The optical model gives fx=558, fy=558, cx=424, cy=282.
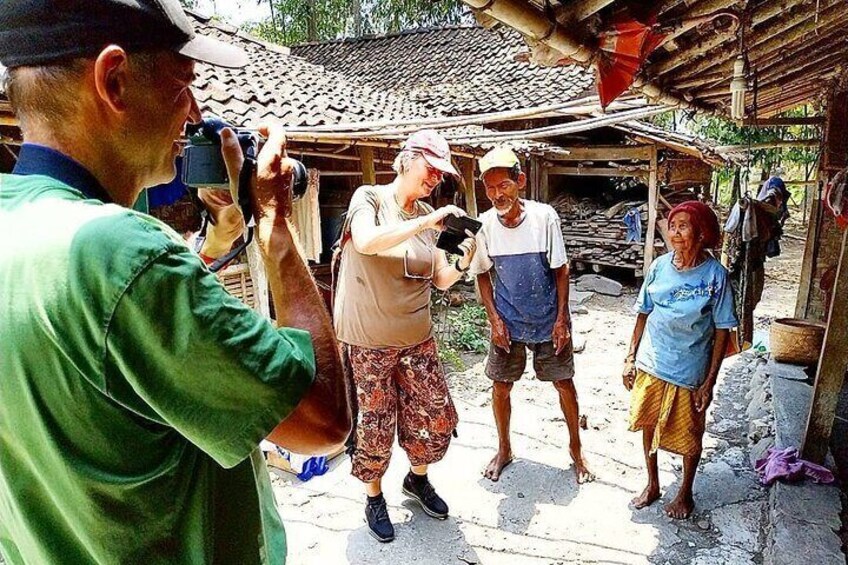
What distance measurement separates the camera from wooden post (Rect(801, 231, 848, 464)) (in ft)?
9.69

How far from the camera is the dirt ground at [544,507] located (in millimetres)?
3027

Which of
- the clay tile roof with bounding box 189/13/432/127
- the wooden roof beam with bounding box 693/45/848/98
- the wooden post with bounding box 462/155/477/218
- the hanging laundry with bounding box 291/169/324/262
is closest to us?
the wooden roof beam with bounding box 693/45/848/98

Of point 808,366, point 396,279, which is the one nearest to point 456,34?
point 808,366

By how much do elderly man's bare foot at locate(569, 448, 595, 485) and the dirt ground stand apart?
54 mm

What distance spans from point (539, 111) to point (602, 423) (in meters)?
2.71

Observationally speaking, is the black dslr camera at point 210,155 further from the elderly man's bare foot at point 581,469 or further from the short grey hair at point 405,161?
the elderly man's bare foot at point 581,469

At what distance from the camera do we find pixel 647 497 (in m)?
3.37

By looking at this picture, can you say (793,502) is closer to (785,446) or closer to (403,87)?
(785,446)

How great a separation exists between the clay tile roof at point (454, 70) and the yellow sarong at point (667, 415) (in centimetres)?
711

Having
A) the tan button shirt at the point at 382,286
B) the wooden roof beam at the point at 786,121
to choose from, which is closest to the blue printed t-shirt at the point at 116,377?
the tan button shirt at the point at 382,286

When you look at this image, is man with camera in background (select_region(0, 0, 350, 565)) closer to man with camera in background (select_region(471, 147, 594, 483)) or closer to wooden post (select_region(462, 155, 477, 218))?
man with camera in background (select_region(471, 147, 594, 483))

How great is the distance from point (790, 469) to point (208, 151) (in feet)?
11.5

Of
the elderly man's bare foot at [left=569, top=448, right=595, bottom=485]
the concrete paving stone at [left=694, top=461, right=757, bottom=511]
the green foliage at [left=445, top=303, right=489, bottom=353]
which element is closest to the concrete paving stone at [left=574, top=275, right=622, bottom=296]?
the green foliage at [left=445, top=303, right=489, bottom=353]

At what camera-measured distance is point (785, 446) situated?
11.4ft
